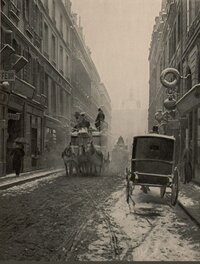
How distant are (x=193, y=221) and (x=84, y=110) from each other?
40.4 feet

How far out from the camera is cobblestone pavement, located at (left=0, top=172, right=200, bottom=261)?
16.3 ft

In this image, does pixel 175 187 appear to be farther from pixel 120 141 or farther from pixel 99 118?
pixel 120 141

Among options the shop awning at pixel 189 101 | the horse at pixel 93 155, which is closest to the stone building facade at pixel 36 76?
the horse at pixel 93 155

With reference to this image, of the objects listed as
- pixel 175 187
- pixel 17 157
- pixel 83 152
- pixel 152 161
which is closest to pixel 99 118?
pixel 83 152

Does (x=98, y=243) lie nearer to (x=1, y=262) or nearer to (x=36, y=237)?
(x=36, y=237)

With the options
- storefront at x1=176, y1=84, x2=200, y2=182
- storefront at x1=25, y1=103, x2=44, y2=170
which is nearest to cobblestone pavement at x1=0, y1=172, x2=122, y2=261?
storefront at x1=25, y1=103, x2=44, y2=170

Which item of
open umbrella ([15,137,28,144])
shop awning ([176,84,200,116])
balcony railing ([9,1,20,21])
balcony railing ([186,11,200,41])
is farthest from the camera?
balcony railing ([9,1,20,21])

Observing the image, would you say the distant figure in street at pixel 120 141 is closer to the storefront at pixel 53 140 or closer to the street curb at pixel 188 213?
the storefront at pixel 53 140

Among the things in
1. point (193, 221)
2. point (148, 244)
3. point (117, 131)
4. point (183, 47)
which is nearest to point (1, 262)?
point (148, 244)

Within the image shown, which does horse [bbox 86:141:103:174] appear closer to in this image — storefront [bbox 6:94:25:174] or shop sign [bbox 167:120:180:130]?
storefront [bbox 6:94:25:174]

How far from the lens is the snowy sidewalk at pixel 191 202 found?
751cm

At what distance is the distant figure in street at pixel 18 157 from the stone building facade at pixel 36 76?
0.70 ft

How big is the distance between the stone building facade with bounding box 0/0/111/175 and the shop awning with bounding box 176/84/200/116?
9.71ft

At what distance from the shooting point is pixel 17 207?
28.6 feet
